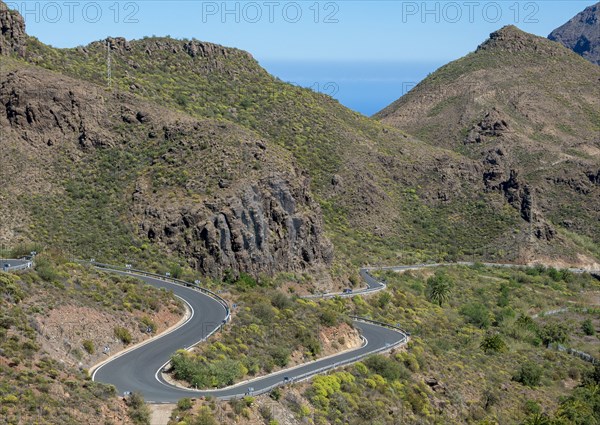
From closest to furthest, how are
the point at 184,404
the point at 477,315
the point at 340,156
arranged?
the point at 184,404, the point at 477,315, the point at 340,156

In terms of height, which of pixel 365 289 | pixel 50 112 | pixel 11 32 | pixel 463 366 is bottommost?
pixel 463 366

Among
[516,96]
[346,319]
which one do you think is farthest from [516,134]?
[346,319]

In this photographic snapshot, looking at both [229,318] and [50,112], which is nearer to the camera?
[229,318]

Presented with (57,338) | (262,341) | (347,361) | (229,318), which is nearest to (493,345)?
(347,361)

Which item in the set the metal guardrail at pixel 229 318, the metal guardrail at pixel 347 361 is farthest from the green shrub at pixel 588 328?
the metal guardrail at pixel 347 361

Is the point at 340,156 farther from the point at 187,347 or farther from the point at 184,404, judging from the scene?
the point at 184,404

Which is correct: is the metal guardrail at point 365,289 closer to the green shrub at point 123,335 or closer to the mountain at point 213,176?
the mountain at point 213,176
